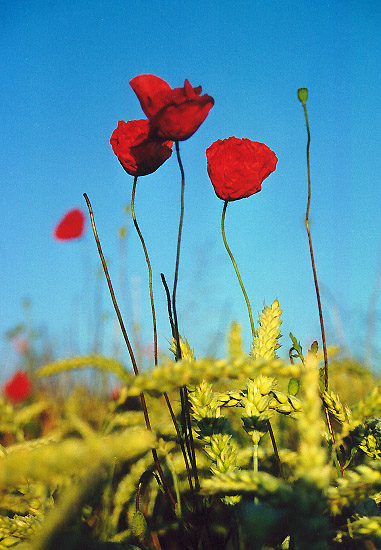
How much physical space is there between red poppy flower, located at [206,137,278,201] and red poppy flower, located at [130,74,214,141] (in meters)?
0.11

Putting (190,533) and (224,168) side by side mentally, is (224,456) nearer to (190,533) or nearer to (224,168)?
(190,533)

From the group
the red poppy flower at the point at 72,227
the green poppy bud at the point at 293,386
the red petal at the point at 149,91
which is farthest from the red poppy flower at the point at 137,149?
the red poppy flower at the point at 72,227

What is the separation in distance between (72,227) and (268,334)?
53.2 inches

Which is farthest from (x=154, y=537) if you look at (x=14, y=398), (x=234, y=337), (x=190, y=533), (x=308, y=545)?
(x=14, y=398)

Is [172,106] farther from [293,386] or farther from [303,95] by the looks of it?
[293,386]

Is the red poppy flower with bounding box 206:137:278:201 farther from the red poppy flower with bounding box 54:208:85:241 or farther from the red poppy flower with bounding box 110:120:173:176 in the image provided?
the red poppy flower with bounding box 54:208:85:241

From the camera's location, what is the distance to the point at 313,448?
317 millimetres

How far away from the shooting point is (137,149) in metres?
0.60

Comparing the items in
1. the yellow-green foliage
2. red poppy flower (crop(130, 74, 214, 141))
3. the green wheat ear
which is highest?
red poppy flower (crop(130, 74, 214, 141))

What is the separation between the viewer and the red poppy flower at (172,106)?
54 cm

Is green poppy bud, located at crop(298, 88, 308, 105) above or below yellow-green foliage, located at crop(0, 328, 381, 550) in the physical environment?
above

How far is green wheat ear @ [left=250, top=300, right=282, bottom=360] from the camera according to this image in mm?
575

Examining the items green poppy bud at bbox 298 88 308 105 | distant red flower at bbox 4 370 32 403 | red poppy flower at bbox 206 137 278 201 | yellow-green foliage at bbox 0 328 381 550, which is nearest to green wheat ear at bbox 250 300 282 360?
yellow-green foliage at bbox 0 328 381 550

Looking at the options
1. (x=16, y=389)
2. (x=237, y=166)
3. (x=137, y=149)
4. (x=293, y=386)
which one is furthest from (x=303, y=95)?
(x=16, y=389)
